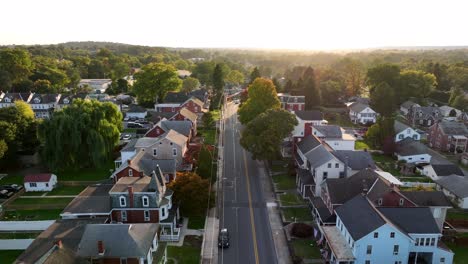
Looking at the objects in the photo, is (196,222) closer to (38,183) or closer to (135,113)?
(38,183)

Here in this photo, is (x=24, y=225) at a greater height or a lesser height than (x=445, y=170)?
lesser

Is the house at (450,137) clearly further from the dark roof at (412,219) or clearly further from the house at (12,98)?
the house at (12,98)

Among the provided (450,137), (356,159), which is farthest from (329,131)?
(450,137)

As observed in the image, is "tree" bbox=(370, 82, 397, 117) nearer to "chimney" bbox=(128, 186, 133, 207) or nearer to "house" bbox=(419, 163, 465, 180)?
"house" bbox=(419, 163, 465, 180)

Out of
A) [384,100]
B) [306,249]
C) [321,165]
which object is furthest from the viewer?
[384,100]

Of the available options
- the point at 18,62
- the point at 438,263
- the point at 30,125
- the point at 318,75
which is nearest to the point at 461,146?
the point at 438,263

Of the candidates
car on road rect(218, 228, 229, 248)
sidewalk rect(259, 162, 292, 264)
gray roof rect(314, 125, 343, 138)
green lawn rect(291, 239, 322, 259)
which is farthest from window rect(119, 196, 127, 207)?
gray roof rect(314, 125, 343, 138)

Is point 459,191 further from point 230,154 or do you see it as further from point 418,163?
point 230,154

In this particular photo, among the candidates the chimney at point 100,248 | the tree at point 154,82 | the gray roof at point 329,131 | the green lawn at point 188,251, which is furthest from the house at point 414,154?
the tree at point 154,82
